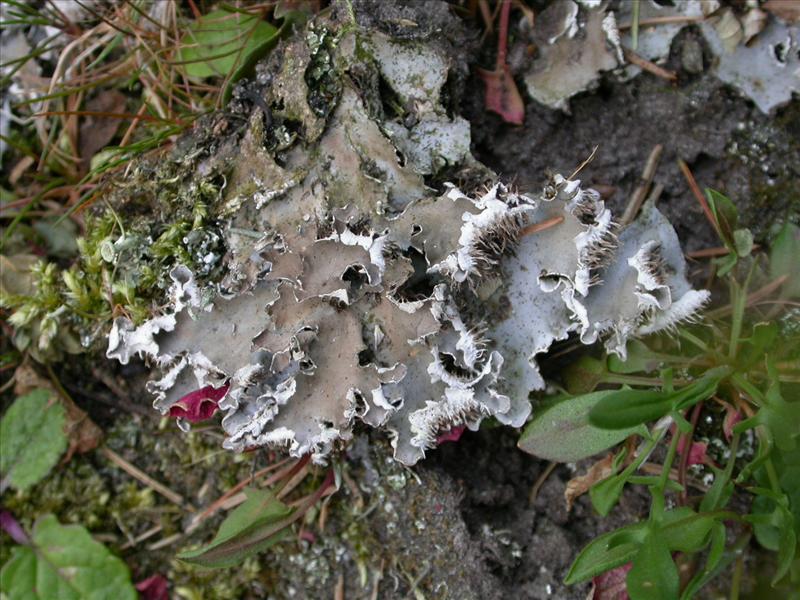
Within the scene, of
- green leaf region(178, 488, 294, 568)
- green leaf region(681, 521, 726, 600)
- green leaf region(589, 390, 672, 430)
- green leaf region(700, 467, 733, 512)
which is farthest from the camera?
green leaf region(178, 488, 294, 568)

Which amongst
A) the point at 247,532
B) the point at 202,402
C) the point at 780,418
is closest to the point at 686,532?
the point at 780,418

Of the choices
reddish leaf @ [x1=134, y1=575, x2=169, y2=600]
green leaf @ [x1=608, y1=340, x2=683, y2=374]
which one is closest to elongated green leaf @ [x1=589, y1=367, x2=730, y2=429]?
green leaf @ [x1=608, y1=340, x2=683, y2=374]

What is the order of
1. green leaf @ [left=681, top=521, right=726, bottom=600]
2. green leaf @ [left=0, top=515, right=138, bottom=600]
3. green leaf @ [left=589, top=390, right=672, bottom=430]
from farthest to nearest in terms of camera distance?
green leaf @ [left=0, top=515, right=138, bottom=600]
green leaf @ [left=681, top=521, right=726, bottom=600]
green leaf @ [left=589, top=390, right=672, bottom=430]

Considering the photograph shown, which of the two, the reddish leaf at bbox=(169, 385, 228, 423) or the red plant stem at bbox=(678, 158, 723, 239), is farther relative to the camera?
the red plant stem at bbox=(678, 158, 723, 239)

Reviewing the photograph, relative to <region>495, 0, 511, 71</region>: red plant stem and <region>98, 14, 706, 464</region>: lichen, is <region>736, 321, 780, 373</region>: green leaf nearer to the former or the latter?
<region>98, 14, 706, 464</region>: lichen

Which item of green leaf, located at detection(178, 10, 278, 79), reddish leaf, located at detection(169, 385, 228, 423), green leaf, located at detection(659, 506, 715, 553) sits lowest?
green leaf, located at detection(659, 506, 715, 553)

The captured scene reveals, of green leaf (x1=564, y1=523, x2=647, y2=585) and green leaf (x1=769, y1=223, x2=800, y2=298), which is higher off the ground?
green leaf (x1=769, y1=223, x2=800, y2=298)
